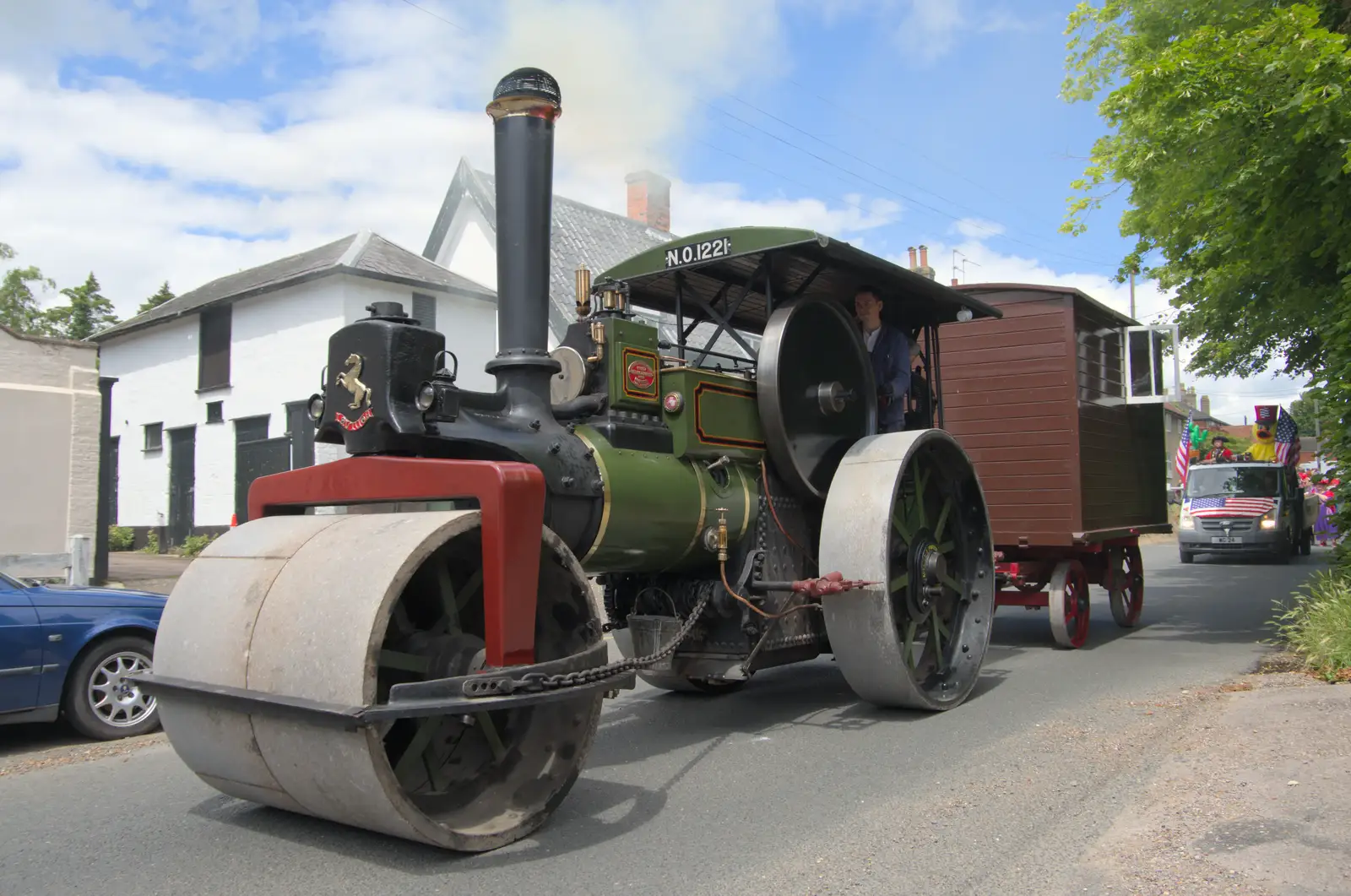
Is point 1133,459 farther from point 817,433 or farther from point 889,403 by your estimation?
point 817,433

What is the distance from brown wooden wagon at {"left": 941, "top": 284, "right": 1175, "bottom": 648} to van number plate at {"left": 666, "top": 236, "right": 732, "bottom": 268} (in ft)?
9.77

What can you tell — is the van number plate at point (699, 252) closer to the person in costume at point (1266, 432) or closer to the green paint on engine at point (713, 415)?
the green paint on engine at point (713, 415)

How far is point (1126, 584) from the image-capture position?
9836 mm

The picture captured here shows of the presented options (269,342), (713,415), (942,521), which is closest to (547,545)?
(713,415)

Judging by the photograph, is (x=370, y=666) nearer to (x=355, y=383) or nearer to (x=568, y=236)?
(x=355, y=383)

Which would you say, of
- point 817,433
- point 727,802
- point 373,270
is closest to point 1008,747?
point 727,802

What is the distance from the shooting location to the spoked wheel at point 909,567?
5410mm

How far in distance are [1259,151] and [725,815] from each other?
596cm

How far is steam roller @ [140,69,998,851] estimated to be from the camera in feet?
10.9

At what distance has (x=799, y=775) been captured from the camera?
15.1ft

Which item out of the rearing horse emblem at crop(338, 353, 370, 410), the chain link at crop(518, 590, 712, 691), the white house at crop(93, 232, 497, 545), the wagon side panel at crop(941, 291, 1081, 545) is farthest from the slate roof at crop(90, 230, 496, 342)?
the chain link at crop(518, 590, 712, 691)

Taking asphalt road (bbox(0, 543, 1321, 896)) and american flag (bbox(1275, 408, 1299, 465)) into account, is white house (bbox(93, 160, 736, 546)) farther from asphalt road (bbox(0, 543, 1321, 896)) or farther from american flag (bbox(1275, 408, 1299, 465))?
american flag (bbox(1275, 408, 1299, 465))

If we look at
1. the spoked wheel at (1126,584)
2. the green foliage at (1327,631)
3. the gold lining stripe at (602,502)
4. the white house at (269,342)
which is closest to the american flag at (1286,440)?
the white house at (269,342)

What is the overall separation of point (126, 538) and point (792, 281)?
17156 mm
